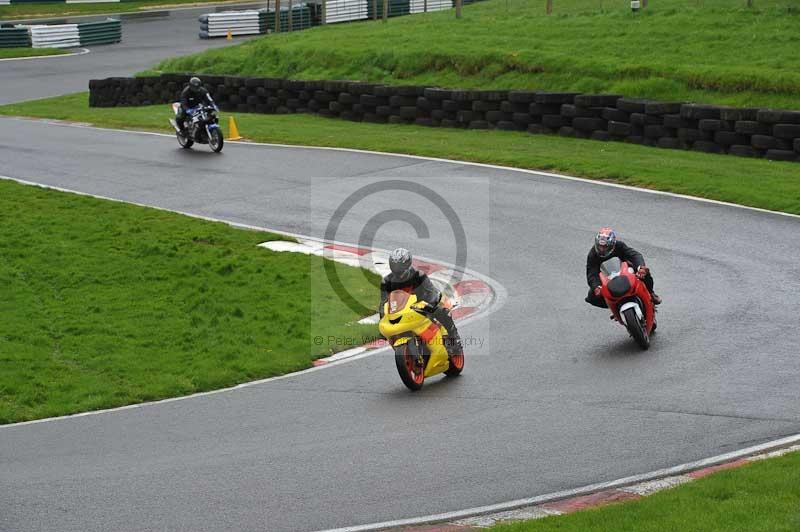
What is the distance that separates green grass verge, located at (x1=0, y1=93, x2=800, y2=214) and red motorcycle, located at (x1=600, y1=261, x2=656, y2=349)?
631cm

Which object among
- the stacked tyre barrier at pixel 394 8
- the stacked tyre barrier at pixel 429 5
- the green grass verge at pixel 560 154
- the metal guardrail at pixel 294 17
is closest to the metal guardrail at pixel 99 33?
the metal guardrail at pixel 294 17

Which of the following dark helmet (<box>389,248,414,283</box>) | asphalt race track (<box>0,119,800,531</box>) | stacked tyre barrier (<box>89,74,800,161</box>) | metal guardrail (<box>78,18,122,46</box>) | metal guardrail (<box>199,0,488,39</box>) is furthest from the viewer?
metal guardrail (<box>78,18,122,46</box>)

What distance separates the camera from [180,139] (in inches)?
1085

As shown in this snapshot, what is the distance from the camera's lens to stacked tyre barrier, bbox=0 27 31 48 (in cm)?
5441

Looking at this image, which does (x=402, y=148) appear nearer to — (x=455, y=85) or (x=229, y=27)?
(x=455, y=85)

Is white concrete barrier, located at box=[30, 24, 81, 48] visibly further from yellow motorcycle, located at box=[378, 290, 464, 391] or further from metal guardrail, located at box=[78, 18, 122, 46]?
yellow motorcycle, located at box=[378, 290, 464, 391]

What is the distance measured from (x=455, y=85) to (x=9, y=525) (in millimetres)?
23636

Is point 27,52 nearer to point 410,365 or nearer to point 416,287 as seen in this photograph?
point 416,287

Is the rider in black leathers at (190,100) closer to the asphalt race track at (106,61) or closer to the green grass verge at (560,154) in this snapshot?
the green grass verge at (560,154)

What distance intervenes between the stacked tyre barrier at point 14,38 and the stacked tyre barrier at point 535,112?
820 inches

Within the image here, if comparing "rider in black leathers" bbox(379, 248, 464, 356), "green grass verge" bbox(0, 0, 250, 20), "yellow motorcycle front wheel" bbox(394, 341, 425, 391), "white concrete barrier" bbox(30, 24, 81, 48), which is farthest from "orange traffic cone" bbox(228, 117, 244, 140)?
"green grass verge" bbox(0, 0, 250, 20)

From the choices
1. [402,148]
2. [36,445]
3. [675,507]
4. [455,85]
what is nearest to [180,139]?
[402,148]

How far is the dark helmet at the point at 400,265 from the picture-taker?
11961 mm

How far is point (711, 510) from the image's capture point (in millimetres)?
7805
